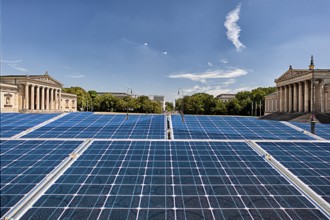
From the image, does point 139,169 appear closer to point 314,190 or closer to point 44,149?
point 44,149

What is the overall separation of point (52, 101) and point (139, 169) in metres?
105

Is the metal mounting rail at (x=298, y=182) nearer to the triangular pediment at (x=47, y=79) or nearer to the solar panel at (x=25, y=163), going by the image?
the solar panel at (x=25, y=163)

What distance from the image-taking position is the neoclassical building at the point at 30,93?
74.8 m

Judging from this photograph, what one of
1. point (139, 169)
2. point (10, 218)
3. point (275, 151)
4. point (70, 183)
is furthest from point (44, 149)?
point (275, 151)

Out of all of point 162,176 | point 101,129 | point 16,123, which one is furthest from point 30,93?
point 162,176

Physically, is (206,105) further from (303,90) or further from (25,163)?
(25,163)

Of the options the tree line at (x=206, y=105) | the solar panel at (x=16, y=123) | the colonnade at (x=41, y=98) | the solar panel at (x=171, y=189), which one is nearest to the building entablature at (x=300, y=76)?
the tree line at (x=206, y=105)

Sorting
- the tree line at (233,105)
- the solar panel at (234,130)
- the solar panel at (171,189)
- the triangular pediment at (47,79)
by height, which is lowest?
the solar panel at (171,189)

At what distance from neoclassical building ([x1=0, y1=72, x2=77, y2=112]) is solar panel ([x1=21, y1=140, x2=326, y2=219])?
260 feet

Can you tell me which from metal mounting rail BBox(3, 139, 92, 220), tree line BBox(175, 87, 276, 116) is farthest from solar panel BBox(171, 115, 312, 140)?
tree line BBox(175, 87, 276, 116)

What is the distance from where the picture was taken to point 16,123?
2767cm

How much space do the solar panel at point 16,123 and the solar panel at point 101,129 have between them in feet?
7.85

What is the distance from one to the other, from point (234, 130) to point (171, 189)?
16.5m

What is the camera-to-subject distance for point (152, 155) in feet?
56.0
